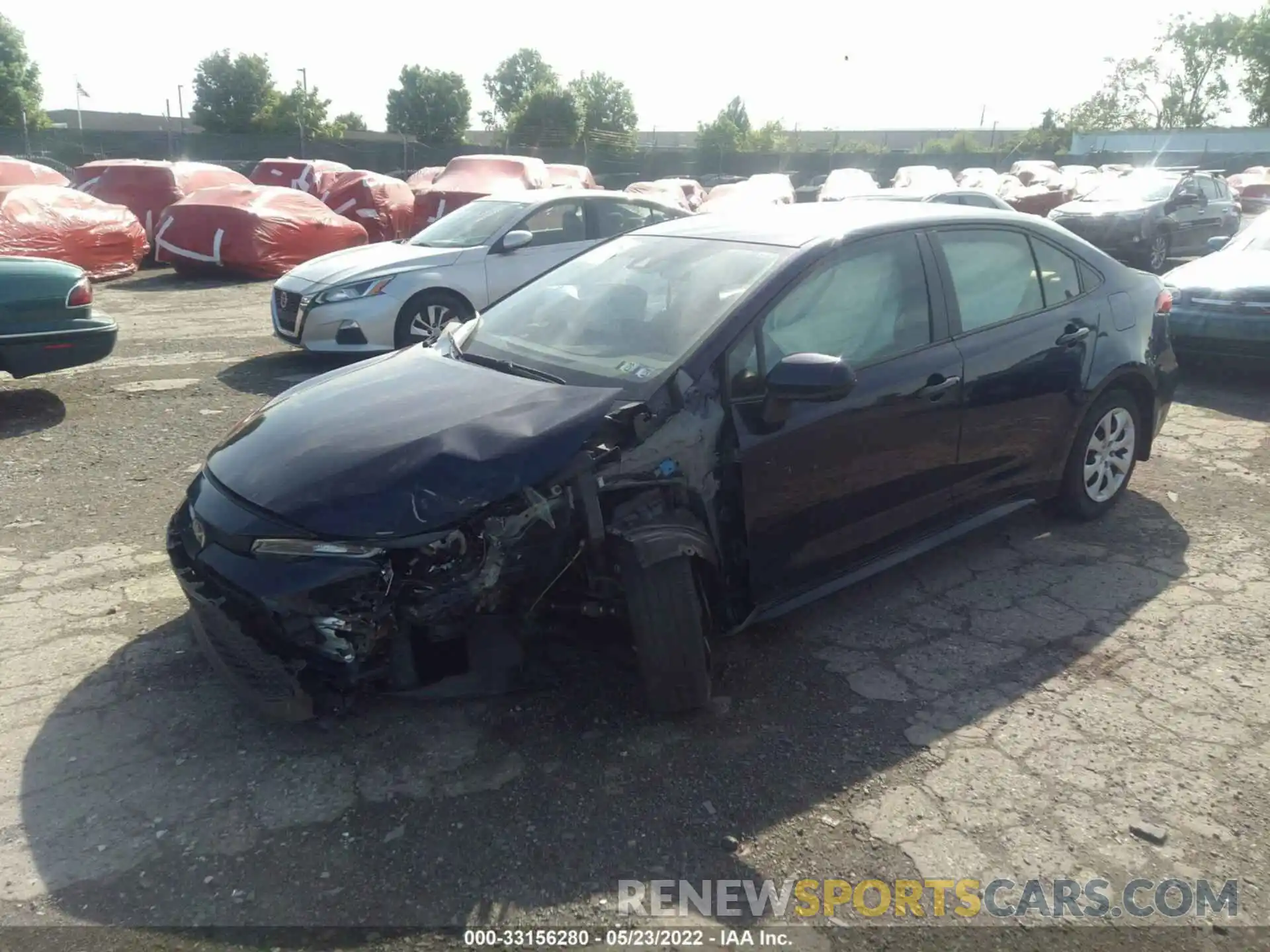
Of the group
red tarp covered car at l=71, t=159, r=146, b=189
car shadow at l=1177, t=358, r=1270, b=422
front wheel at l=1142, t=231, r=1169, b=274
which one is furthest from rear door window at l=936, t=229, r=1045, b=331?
red tarp covered car at l=71, t=159, r=146, b=189

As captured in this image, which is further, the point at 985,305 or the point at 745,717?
the point at 985,305

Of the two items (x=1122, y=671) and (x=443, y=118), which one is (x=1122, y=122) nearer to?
(x=443, y=118)

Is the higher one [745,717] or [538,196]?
[538,196]

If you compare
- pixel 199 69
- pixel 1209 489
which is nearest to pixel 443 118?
pixel 199 69

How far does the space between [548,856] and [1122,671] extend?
2.36m

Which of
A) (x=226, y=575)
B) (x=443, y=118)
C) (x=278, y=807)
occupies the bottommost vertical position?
(x=278, y=807)

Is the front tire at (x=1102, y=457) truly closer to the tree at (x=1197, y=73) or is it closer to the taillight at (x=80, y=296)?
the taillight at (x=80, y=296)

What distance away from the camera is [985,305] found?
4.38m

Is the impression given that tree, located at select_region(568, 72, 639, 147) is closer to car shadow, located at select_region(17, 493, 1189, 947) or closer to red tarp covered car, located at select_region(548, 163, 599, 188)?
red tarp covered car, located at select_region(548, 163, 599, 188)

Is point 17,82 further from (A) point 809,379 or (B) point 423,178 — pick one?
(A) point 809,379

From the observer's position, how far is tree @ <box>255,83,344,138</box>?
5131 centimetres

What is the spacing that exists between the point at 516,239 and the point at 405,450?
5.95 meters

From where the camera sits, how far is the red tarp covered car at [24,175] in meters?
15.8

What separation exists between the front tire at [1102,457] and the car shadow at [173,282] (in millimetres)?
12775
